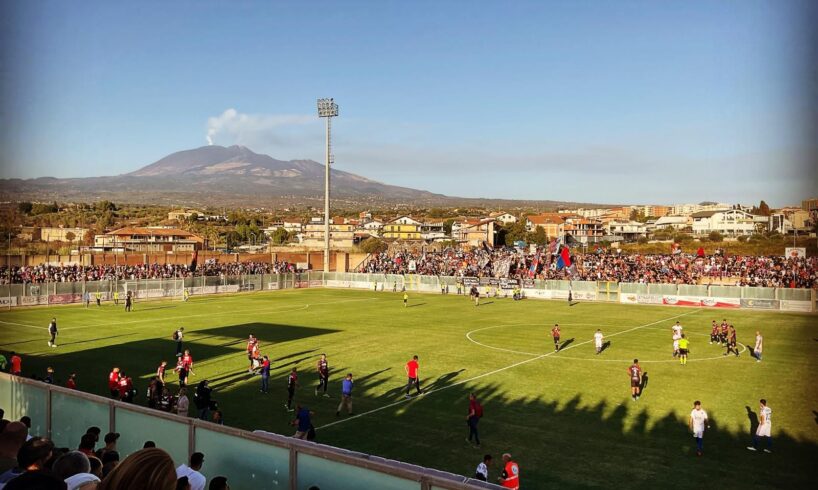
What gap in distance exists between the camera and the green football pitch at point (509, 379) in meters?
17.1

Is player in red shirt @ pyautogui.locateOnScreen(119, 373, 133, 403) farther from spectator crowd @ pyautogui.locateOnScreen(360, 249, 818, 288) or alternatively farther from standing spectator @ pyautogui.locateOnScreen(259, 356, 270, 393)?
spectator crowd @ pyautogui.locateOnScreen(360, 249, 818, 288)

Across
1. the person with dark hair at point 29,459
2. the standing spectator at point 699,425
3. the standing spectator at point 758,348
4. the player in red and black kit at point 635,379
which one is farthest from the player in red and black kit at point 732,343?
the person with dark hair at point 29,459

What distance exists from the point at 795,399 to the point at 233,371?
2264 cm

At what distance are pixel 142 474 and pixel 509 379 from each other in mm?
24835

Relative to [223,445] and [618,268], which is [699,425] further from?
[618,268]

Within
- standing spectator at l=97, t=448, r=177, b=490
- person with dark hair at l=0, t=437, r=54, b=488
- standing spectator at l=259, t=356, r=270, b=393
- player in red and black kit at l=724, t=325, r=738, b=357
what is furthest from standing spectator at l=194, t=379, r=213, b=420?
player in red and black kit at l=724, t=325, r=738, b=357

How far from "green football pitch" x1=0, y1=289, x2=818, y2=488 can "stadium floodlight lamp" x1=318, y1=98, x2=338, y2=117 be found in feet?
143

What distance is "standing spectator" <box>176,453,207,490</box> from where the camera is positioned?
6375 mm

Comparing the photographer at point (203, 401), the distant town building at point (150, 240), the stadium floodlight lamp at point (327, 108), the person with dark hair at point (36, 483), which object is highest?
the stadium floodlight lamp at point (327, 108)

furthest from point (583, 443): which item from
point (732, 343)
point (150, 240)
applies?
point (150, 240)

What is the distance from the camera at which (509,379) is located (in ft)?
88.3

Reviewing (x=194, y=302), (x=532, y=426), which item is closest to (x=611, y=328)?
(x=532, y=426)

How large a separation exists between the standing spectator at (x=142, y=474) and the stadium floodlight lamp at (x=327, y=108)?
288 feet

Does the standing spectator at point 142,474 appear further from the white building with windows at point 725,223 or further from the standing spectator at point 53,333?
the white building with windows at point 725,223
